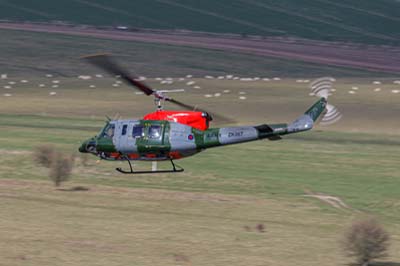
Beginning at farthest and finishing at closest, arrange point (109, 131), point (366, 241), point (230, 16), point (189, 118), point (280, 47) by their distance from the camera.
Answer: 1. point (230, 16)
2. point (280, 47)
3. point (109, 131)
4. point (366, 241)
5. point (189, 118)

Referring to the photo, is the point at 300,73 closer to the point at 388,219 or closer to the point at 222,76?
the point at 222,76

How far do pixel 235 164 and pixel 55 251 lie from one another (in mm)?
23239

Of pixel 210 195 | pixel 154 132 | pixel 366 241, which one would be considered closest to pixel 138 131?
pixel 154 132

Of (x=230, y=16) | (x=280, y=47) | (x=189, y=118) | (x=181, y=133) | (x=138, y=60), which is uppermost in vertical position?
(x=230, y=16)

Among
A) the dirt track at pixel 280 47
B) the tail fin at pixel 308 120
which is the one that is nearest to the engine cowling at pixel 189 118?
the tail fin at pixel 308 120

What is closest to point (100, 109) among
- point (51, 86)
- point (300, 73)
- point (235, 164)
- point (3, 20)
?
point (51, 86)

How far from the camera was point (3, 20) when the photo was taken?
129 metres

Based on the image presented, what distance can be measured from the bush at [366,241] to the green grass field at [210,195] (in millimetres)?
788

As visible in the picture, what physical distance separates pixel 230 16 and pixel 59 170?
94.9 m

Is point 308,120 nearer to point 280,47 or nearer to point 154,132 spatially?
point 154,132

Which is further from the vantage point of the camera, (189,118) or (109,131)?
(109,131)

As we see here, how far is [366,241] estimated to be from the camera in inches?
1303

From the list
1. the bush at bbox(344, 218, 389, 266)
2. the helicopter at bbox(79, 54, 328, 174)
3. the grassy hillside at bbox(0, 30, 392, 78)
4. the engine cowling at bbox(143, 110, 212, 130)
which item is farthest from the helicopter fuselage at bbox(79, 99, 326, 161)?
the grassy hillside at bbox(0, 30, 392, 78)

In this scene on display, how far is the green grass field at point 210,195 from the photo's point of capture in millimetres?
35156
